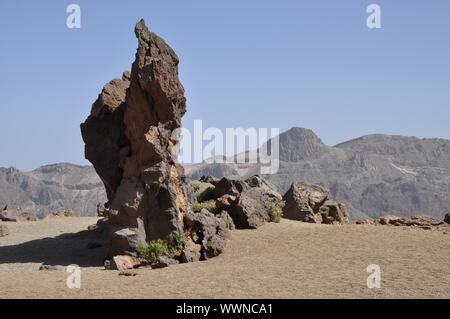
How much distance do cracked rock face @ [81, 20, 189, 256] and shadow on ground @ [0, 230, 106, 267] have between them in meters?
1.67

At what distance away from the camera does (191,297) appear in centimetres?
1388

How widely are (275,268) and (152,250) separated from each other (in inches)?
197

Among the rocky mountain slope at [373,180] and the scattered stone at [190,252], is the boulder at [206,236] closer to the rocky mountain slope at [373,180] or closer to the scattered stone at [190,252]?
the scattered stone at [190,252]

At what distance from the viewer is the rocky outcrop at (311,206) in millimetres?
28934

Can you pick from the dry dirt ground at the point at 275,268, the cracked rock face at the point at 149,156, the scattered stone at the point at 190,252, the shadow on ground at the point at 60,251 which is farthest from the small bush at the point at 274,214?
the shadow on ground at the point at 60,251

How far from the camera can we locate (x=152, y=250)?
2023cm

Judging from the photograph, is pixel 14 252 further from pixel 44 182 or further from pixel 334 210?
pixel 44 182

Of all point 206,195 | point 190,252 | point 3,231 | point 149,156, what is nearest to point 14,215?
point 3,231

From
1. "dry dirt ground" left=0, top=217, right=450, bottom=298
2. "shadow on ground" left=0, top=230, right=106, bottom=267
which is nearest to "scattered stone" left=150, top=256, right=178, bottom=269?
"dry dirt ground" left=0, top=217, right=450, bottom=298

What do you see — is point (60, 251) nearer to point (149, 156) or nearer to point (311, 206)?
point (149, 156)

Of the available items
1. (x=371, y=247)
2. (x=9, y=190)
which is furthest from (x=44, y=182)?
(x=371, y=247)

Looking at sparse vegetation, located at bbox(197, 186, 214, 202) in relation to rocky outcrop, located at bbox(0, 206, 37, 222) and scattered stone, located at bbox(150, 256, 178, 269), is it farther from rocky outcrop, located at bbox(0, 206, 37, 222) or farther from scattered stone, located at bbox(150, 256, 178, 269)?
rocky outcrop, located at bbox(0, 206, 37, 222)

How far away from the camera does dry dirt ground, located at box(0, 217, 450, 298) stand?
14.4 metres
